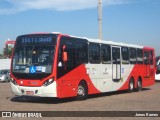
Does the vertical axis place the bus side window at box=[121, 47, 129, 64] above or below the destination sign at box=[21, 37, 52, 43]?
below

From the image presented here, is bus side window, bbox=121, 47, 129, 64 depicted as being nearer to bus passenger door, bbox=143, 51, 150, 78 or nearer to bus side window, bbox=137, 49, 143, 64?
bus side window, bbox=137, 49, 143, 64

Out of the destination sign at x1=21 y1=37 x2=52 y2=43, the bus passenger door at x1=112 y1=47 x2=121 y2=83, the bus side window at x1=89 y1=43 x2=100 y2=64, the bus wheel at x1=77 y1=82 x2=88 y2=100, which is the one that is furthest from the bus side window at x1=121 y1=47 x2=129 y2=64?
the destination sign at x1=21 y1=37 x2=52 y2=43

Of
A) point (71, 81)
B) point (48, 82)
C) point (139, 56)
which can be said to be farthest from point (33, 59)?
point (139, 56)

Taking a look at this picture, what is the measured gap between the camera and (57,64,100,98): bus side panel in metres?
16.9

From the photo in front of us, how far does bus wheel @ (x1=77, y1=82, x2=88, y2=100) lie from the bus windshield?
8.23ft

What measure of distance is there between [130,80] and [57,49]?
942 centimetres

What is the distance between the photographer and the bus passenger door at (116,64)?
73.4ft

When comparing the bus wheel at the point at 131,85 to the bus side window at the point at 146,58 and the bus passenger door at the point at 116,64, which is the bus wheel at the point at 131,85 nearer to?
the bus passenger door at the point at 116,64

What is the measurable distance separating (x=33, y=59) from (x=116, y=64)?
6915 millimetres

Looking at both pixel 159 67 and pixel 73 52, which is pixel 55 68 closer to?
pixel 73 52

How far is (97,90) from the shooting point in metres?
20.4

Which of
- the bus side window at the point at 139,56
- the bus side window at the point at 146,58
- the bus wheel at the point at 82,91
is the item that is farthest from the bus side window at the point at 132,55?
the bus wheel at the point at 82,91

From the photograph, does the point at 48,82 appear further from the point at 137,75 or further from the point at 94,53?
the point at 137,75

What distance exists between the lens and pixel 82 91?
18.8 metres
